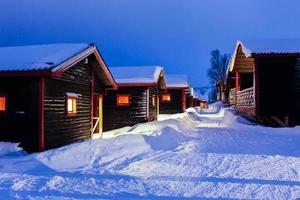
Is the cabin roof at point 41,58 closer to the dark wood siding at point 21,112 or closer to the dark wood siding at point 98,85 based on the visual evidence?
the dark wood siding at point 21,112

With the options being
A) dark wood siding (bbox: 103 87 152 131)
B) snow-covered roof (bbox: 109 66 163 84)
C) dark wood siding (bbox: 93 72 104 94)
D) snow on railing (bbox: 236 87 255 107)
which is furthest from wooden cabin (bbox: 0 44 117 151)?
snow on railing (bbox: 236 87 255 107)

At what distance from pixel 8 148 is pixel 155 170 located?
5.87 m

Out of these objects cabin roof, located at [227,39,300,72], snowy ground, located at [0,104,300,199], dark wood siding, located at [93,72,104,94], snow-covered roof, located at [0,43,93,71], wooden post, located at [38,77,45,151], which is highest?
cabin roof, located at [227,39,300,72]

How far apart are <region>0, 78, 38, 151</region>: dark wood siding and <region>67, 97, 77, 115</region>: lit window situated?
86.6 inches

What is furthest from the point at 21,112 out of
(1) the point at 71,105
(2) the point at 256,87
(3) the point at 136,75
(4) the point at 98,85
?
(2) the point at 256,87

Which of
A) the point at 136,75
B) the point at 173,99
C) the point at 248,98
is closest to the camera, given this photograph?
the point at 248,98

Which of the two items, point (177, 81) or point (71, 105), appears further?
point (177, 81)

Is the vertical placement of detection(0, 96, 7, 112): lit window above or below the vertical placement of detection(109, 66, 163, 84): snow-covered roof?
below

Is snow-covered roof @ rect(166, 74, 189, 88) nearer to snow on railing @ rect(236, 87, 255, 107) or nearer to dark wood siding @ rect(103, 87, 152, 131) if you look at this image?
snow on railing @ rect(236, 87, 255, 107)

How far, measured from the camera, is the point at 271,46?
20.5 m

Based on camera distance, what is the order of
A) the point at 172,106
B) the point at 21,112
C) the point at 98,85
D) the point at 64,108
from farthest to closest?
the point at 172,106
the point at 98,85
the point at 64,108
the point at 21,112

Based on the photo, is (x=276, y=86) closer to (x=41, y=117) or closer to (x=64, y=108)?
(x=64, y=108)

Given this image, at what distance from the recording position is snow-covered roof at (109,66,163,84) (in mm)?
23281

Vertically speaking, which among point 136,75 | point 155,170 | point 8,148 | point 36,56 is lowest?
point 155,170
